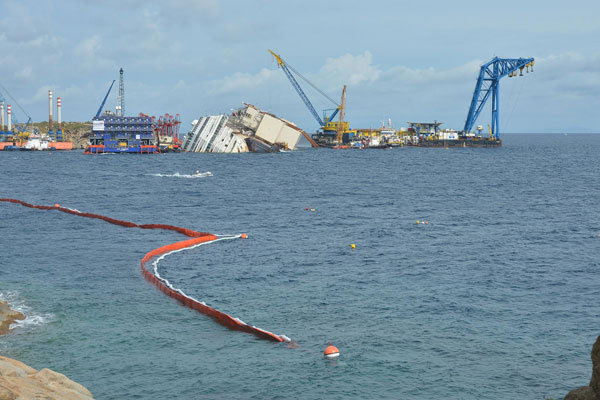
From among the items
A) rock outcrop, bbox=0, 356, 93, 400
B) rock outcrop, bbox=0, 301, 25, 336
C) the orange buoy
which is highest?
rock outcrop, bbox=0, 356, 93, 400

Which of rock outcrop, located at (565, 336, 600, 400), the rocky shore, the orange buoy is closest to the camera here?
rock outcrop, located at (565, 336, 600, 400)

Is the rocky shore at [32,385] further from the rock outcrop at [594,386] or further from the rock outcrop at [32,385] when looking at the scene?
the rock outcrop at [594,386]

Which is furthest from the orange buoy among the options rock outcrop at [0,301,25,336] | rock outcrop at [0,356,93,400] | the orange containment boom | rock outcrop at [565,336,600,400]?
rock outcrop at [0,301,25,336]

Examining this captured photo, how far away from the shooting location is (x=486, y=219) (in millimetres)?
76750

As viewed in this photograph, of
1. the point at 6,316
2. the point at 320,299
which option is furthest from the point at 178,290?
the point at 6,316

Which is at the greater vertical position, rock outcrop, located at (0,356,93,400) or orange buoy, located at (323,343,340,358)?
rock outcrop, located at (0,356,93,400)

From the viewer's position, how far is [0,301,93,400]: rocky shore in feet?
65.5

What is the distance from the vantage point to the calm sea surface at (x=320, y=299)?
97.6ft

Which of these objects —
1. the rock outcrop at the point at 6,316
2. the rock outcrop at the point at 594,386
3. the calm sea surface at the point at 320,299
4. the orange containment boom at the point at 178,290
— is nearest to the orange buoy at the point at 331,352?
the calm sea surface at the point at 320,299

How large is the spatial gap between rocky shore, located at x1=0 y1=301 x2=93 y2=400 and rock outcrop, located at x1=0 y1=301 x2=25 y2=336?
37.0 ft

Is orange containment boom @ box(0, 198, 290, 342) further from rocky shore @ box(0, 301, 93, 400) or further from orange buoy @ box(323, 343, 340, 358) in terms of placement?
rocky shore @ box(0, 301, 93, 400)

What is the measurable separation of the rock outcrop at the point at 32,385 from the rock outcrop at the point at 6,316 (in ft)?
37.0

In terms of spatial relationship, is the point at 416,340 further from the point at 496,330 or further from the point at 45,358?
the point at 45,358

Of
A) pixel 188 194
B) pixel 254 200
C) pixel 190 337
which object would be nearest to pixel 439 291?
pixel 190 337
